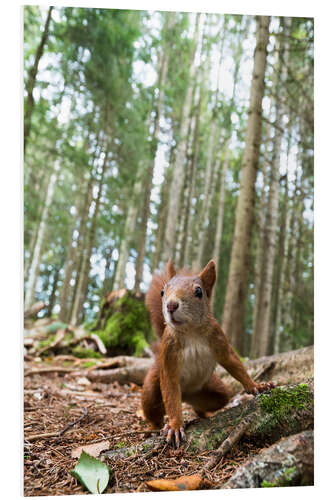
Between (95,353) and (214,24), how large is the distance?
549cm

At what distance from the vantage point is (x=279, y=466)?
58.3 inches

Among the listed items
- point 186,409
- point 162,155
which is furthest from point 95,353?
point 162,155

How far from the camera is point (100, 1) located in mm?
2406

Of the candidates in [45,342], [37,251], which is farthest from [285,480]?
[37,251]

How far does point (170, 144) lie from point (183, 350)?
8.27 meters

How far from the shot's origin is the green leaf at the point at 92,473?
1.53 metres

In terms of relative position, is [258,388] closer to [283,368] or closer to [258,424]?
[258,424]

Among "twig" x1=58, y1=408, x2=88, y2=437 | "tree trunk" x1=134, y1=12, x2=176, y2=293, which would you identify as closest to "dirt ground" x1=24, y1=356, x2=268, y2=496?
"twig" x1=58, y1=408, x2=88, y2=437

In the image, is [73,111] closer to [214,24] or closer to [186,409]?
[214,24]

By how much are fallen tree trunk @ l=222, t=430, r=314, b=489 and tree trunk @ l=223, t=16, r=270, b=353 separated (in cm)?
205

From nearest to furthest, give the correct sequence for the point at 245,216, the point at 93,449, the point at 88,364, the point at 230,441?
1. the point at 230,441
2. the point at 93,449
3. the point at 245,216
4. the point at 88,364

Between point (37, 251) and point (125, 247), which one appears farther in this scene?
point (125, 247)

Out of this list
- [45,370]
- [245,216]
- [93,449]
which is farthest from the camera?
[245,216]

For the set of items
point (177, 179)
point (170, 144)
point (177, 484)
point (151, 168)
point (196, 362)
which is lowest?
point (177, 484)
